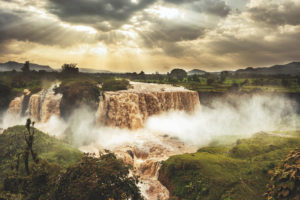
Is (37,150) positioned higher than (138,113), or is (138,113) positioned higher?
(138,113)

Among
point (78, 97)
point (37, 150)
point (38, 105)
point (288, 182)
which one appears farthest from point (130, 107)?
point (288, 182)

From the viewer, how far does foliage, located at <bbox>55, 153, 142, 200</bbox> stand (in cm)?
512

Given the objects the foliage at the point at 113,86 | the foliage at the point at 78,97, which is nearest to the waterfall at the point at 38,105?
the foliage at the point at 78,97

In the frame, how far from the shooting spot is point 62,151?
17.1 m

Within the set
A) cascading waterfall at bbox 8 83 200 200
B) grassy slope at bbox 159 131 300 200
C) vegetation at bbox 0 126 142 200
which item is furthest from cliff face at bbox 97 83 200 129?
vegetation at bbox 0 126 142 200

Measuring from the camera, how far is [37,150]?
17156mm

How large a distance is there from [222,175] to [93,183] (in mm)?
8757

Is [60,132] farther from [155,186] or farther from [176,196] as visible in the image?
[176,196]

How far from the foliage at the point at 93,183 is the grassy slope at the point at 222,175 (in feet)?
19.8

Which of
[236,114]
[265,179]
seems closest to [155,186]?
[265,179]

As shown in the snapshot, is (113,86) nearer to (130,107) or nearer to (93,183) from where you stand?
(130,107)

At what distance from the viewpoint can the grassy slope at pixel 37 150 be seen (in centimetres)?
1544

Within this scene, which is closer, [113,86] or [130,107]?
[130,107]

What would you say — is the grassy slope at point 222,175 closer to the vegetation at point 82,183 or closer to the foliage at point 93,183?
the vegetation at point 82,183
